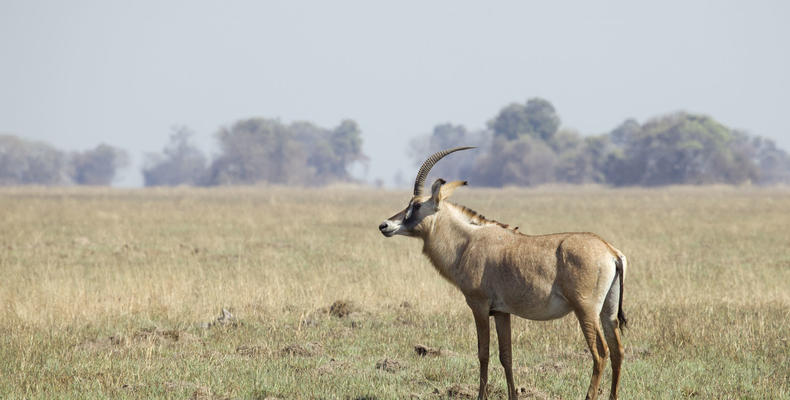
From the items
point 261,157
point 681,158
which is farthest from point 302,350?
point 261,157

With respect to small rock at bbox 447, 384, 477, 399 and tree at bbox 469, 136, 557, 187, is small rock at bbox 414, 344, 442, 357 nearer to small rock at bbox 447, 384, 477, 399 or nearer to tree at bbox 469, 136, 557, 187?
small rock at bbox 447, 384, 477, 399

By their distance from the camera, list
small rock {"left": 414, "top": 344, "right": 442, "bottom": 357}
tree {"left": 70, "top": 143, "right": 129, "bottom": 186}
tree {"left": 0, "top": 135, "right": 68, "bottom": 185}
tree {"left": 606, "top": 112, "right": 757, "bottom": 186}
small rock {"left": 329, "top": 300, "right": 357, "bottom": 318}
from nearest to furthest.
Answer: small rock {"left": 414, "top": 344, "right": 442, "bottom": 357} → small rock {"left": 329, "top": 300, "right": 357, "bottom": 318} → tree {"left": 606, "top": 112, "right": 757, "bottom": 186} → tree {"left": 0, "top": 135, "right": 68, "bottom": 185} → tree {"left": 70, "top": 143, "right": 129, "bottom": 186}

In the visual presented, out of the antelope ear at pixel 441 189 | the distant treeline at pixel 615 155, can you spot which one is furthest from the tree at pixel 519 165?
the antelope ear at pixel 441 189

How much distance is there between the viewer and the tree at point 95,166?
171 meters

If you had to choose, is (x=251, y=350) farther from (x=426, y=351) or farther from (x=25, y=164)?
(x=25, y=164)

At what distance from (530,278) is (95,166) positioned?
179 m

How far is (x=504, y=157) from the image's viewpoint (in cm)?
11994

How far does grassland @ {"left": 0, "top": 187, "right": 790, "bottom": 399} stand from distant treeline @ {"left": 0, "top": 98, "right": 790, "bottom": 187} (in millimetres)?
82017

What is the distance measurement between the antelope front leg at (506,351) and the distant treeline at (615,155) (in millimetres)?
92546

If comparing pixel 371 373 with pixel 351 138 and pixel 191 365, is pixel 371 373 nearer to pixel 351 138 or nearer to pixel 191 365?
pixel 191 365

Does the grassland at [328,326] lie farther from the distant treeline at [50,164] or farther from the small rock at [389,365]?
the distant treeline at [50,164]

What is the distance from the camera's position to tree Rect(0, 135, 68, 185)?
152 meters

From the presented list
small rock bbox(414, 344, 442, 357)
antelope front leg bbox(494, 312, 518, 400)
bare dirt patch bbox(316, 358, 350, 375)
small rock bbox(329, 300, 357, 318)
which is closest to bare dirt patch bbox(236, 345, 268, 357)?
bare dirt patch bbox(316, 358, 350, 375)

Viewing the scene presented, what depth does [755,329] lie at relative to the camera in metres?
10.2
